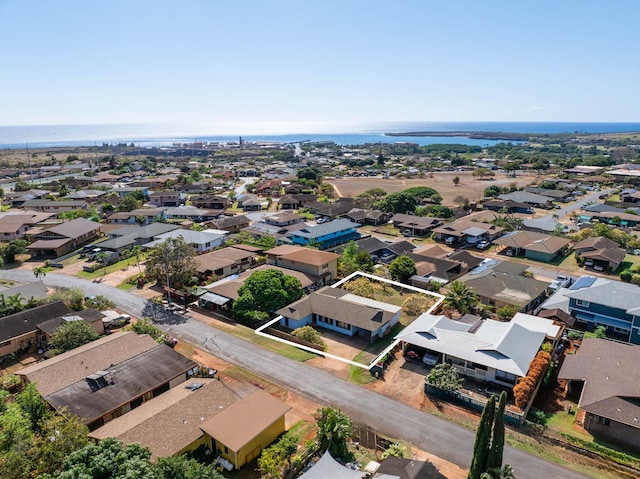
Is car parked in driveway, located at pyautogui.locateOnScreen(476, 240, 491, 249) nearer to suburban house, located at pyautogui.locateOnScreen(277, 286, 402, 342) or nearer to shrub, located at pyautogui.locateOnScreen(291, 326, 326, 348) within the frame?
suburban house, located at pyautogui.locateOnScreen(277, 286, 402, 342)

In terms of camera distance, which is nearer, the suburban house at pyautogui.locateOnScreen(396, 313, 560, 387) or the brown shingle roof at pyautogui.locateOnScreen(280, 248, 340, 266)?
the suburban house at pyautogui.locateOnScreen(396, 313, 560, 387)

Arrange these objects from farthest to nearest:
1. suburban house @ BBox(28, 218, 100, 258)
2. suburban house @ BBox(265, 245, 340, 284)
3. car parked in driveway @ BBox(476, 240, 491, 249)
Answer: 1. car parked in driveway @ BBox(476, 240, 491, 249)
2. suburban house @ BBox(28, 218, 100, 258)
3. suburban house @ BBox(265, 245, 340, 284)

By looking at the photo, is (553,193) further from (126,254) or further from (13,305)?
(13,305)

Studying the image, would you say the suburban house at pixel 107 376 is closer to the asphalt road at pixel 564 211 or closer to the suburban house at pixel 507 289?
the suburban house at pixel 507 289

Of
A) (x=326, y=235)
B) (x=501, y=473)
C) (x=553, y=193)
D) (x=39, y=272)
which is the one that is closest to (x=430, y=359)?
(x=501, y=473)

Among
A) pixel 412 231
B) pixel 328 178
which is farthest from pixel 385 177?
pixel 412 231

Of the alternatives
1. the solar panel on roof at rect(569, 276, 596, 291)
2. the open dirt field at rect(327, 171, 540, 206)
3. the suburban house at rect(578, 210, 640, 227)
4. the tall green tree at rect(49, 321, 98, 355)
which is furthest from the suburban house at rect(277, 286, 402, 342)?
the open dirt field at rect(327, 171, 540, 206)
